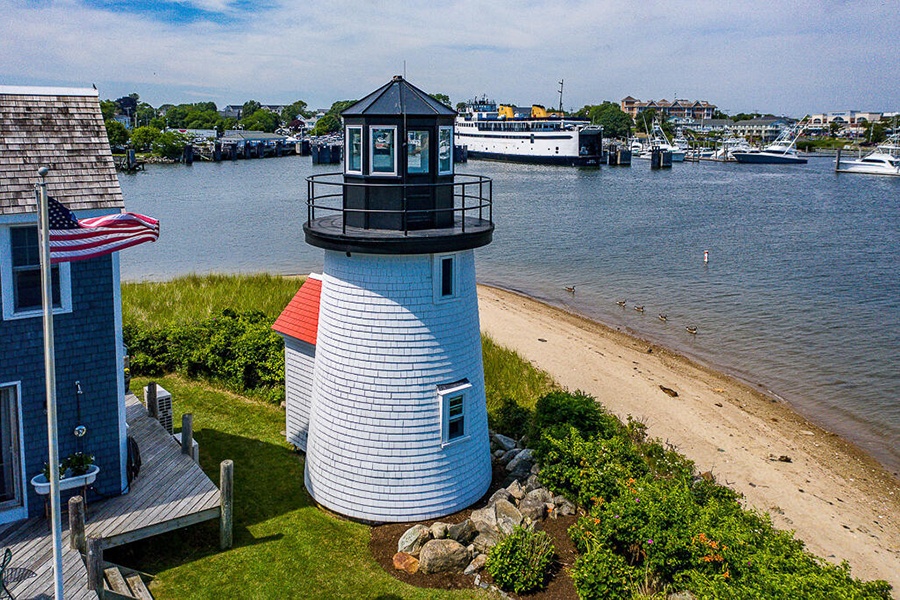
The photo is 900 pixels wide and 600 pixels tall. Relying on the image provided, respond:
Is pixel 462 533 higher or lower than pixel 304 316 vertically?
lower

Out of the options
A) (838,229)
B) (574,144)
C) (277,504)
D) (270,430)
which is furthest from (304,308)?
(574,144)

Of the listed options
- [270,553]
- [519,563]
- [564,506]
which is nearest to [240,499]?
[270,553]

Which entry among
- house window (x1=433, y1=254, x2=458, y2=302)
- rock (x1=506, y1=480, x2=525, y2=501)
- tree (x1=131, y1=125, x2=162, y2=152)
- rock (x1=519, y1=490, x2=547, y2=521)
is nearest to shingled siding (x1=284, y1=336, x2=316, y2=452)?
house window (x1=433, y1=254, x2=458, y2=302)

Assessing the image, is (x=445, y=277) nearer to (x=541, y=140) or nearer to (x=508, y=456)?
(x=508, y=456)

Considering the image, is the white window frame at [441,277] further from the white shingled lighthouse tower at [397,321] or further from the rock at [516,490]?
the rock at [516,490]

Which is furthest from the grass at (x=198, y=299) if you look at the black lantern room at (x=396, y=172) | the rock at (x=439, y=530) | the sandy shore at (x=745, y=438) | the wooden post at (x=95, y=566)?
the rock at (x=439, y=530)

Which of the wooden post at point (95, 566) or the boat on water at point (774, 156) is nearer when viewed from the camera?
the wooden post at point (95, 566)
